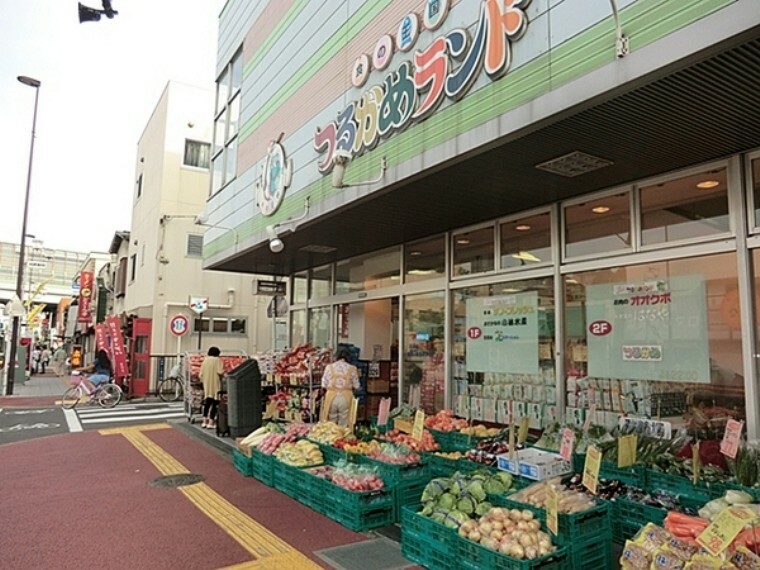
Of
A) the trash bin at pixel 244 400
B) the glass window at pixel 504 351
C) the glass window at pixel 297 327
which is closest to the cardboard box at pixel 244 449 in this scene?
the trash bin at pixel 244 400

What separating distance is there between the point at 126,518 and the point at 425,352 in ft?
17.5

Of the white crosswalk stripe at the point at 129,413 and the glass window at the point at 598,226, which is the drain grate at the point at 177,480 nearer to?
the glass window at the point at 598,226

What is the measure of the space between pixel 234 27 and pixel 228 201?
5210mm

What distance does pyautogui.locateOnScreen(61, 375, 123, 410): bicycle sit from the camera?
17.3 metres

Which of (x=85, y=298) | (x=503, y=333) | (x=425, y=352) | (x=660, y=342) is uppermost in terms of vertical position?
(x=85, y=298)

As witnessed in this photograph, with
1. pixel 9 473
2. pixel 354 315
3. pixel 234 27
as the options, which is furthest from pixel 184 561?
pixel 234 27

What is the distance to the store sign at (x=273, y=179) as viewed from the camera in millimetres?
9805

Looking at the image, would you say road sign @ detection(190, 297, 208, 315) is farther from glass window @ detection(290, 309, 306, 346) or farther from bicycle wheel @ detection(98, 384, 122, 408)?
glass window @ detection(290, 309, 306, 346)

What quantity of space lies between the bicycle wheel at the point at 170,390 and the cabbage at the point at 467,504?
16.7m

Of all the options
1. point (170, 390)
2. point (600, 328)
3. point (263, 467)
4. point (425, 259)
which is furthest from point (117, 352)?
point (600, 328)

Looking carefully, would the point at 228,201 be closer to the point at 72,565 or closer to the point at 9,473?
the point at 9,473

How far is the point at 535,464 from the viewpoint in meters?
5.15

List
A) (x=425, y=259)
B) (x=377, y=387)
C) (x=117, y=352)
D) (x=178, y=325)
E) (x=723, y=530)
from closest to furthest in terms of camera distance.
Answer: (x=723, y=530), (x=425, y=259), (x=377, y=387), (x=178, y=325), (x=117, y=352)

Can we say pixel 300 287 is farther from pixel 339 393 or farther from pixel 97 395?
pixel 97 395
